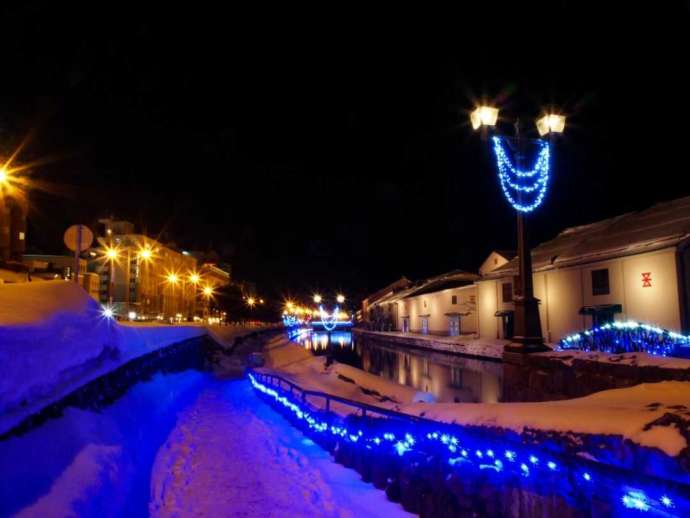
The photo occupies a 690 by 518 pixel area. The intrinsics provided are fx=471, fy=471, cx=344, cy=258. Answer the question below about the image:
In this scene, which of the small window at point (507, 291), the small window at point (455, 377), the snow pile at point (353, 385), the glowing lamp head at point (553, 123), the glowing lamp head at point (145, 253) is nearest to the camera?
the glowing lamp head at point (553, 123)

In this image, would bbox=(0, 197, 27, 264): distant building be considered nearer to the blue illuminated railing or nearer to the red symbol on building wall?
the blue illuminated railing

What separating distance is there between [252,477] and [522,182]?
9298mm

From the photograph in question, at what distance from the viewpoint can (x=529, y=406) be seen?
524cm

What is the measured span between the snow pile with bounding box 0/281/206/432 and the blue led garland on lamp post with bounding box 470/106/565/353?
928 cm

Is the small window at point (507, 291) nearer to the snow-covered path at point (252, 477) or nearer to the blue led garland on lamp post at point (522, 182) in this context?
the blue led garland on lamp post at point (522, 182)

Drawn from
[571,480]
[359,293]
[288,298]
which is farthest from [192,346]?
[288,298]

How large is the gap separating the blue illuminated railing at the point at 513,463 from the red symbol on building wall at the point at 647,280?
18612mm

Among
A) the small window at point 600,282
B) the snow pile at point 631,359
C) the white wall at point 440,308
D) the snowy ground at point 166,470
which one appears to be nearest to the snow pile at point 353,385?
the snowy ground at point 166,470

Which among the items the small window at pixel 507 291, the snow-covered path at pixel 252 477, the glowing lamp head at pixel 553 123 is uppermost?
the glowing lamp head at pixel 553 123

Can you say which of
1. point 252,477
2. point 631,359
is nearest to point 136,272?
point 252,477

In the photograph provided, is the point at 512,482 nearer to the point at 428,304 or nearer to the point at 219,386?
the point at 219,386

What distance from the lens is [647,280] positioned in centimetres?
2141

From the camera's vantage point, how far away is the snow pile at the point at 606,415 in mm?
3802

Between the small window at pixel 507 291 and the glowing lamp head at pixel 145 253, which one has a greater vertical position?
the glowing lamp head at pixel 145 253
